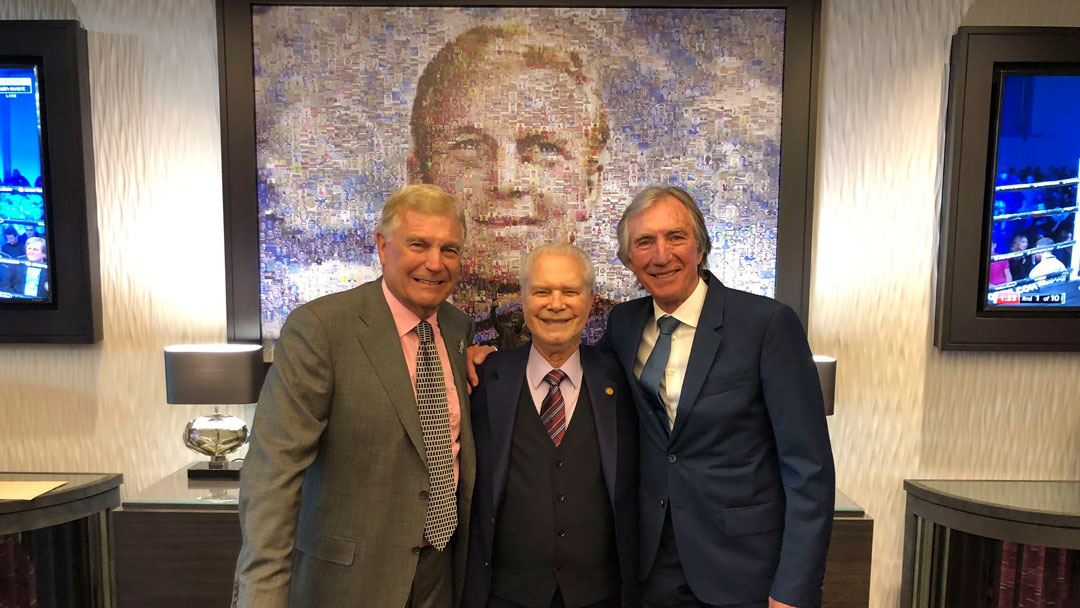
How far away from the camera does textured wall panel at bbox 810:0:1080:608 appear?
2.91 meters

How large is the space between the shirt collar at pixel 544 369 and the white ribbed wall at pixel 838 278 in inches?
67.7

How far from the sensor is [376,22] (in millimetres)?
2863

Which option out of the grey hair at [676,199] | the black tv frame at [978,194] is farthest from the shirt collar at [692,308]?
the black tv frame at [978,194]

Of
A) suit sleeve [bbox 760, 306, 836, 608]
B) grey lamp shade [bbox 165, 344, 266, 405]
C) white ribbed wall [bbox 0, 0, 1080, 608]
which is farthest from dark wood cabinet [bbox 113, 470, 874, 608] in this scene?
suit sleeve [bbox 760, 306, 836, 608]

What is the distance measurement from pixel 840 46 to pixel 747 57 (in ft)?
1.50

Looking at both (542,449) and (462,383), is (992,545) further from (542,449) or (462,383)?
(462,383)

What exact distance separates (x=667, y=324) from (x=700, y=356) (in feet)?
0.54

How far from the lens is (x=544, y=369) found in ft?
5.99

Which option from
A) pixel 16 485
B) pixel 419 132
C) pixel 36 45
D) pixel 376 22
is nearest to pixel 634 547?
pixel 419 132

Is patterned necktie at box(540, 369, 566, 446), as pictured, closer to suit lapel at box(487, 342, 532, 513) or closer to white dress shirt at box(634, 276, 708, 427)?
suit lapel at box(487, 342, 532, 513)

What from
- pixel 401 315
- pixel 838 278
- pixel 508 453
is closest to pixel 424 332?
pixel 401 315

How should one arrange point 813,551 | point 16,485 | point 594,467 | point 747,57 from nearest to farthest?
1. point 813,551
2. point 594,467
3. point 16,485
4. point 747,57

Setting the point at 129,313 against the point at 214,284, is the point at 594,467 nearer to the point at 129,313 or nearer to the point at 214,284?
the point at 214,284

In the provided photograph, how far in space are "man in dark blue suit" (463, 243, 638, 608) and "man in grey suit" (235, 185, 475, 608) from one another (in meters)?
0.10
